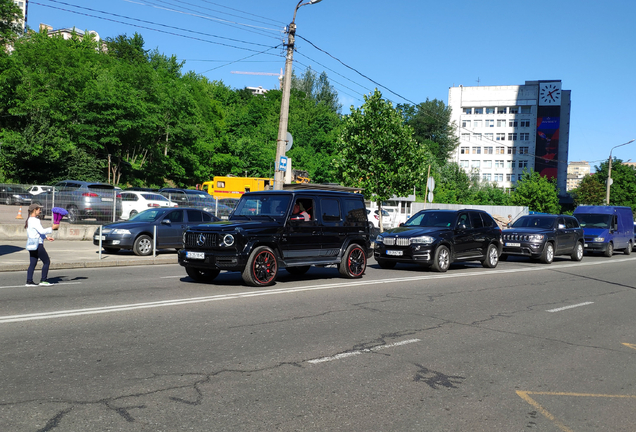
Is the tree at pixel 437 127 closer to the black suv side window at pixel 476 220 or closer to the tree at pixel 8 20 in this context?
the tree at pixel 8 20

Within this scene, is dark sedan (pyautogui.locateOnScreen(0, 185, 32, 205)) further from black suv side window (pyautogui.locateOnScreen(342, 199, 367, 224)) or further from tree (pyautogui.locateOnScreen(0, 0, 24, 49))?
tree (pyautogui.locateOnScreen(0, 0, 24, 49))

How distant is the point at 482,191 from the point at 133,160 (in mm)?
51617

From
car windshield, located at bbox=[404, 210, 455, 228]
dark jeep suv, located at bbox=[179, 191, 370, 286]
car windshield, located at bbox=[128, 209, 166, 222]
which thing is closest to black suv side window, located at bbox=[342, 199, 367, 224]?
dark jeep suv, located at bbox=[179, 191, 370, 286]

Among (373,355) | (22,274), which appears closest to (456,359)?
(373,355)

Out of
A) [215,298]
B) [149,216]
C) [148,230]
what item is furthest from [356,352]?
[149,216]

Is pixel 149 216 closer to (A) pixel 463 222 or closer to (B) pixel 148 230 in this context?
(B) pixel 148 230

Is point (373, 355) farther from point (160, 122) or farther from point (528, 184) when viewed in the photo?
point (528, 184)

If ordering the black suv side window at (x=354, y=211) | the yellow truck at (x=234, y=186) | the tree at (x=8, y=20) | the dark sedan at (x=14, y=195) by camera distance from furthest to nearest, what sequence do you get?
the tree at (x=8, y=20) → the yellow truck at (x=234, y=186) → the dark sedan at (x=14, y=195) → the black suv side window at (x=354, y=211)

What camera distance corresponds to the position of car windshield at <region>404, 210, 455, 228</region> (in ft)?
52.3

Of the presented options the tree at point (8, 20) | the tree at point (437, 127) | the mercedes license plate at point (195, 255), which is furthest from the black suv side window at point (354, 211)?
the tree at point (437, 127)

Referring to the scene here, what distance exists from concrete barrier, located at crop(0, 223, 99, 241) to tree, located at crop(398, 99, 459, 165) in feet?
312

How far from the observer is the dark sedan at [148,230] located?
17.3 metres

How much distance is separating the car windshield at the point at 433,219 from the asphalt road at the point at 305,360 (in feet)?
17.4

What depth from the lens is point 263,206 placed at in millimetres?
11844
